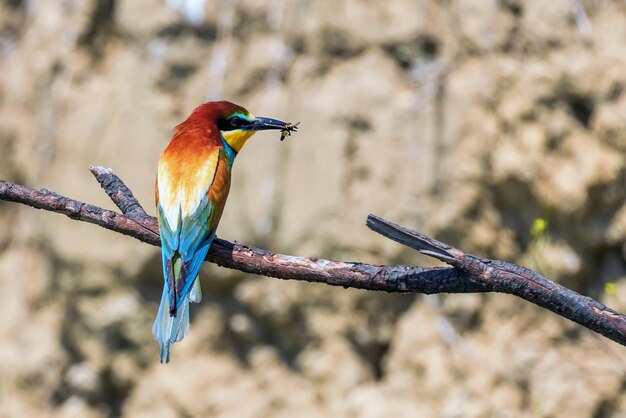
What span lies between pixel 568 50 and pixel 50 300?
220cm

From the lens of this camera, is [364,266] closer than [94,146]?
Yes

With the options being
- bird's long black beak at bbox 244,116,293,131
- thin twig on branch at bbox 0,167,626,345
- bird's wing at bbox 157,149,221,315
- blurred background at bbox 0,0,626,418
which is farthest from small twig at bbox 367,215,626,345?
blurred background at bbox 0,0,626,418

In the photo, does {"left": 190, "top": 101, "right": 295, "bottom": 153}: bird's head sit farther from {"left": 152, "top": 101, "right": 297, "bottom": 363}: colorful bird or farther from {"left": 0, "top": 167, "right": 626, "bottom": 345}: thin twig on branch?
{"left": 0, "top": 167, "right": 626, "bottom": 345}: thin twig on branch

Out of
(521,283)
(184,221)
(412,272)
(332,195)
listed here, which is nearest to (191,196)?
(184,221)

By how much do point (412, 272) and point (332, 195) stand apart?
1.85m

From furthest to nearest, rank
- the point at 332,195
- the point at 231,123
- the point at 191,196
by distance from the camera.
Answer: the point at 332,195 → the point at 231,123 → the point at 191,196

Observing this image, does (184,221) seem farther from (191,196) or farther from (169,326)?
(169,326)

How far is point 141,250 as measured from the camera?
3.95 m

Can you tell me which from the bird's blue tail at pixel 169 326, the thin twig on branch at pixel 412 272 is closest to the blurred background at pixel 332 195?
the bird's blue tail at pixel 169 326

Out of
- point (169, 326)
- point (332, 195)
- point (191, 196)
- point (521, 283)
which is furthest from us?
point (332, 195)

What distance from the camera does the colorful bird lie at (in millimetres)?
2490

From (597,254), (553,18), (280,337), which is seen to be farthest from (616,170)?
(280,337)

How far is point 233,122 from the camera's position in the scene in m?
3.01

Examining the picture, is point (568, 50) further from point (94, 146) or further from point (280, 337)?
point (94, 146)
